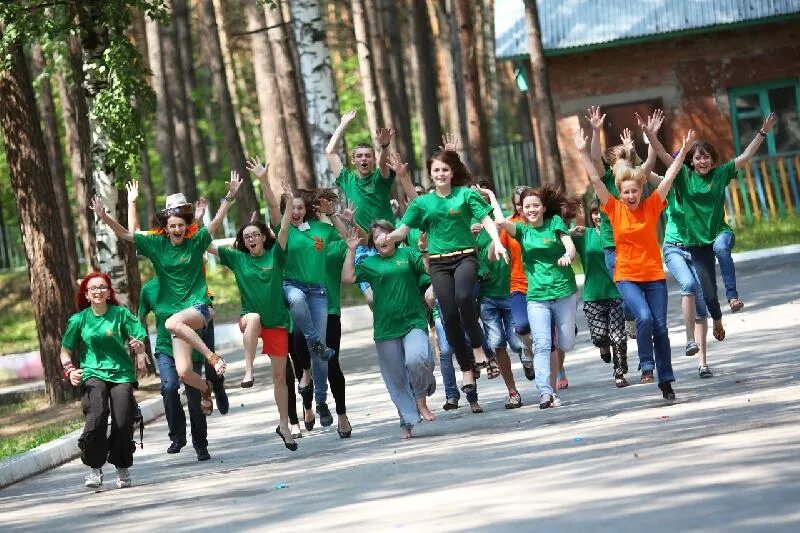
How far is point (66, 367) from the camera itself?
13.0 metres

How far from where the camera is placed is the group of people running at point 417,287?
1335cm

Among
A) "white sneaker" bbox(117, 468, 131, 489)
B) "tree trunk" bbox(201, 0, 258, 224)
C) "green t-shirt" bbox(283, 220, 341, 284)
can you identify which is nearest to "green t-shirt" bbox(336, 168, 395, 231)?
"green t-shirt" bbox(283, 220, 341, 284)

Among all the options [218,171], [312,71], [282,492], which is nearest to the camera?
[282,492]

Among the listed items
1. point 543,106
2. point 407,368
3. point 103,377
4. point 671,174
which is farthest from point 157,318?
point 543,106

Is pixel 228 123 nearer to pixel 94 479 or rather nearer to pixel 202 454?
pixel 202 454

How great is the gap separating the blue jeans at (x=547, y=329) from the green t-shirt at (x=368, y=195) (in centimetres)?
224

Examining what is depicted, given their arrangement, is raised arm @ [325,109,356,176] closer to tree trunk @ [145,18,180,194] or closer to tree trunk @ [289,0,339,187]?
tree trunk @ [289,0,339,187]

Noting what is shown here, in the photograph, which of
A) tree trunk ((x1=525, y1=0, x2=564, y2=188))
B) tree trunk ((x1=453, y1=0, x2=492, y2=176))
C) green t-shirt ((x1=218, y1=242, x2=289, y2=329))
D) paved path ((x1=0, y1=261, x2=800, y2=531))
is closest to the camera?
paved path ((x1=0, y1=261, x2=800, y2=531))

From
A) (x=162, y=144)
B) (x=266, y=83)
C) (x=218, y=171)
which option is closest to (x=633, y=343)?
(x=266, y=83)

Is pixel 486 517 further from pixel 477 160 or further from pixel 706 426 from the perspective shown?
pixel 477 160

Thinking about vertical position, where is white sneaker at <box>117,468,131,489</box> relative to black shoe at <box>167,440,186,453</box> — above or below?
above

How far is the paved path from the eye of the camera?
28.3 feet

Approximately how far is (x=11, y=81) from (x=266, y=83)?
12.2 metres

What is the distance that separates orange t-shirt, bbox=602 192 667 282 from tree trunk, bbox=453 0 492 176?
20943 mm
